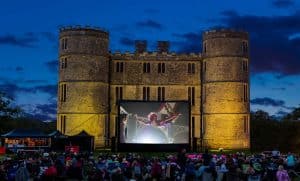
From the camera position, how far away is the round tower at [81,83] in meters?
60.5

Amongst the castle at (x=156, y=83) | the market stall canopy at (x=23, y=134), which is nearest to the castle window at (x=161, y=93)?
the castle at (x=156, y=83)

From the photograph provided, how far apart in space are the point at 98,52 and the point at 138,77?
5.00 metres

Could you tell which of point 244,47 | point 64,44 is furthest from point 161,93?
point 64,44

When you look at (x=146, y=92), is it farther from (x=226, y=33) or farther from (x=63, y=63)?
(x=226, y=33)

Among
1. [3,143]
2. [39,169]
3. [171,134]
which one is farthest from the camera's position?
[171,134]

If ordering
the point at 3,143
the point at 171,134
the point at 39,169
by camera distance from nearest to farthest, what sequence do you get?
the point at 39,169 → the point at 3,143 → the point at 171,134

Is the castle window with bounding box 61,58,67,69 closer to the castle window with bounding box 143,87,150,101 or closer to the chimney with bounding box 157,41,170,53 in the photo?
the castle window with bounding box 143,87,150,101

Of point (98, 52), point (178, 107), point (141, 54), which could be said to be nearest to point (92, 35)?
point (98, 52)

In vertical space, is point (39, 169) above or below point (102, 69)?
below

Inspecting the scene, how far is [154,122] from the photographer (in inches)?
2121

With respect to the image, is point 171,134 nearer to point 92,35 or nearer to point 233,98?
point 233,98

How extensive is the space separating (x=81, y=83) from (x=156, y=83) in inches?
308

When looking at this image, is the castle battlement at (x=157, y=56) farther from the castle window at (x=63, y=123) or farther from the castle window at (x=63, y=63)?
the castle window at (x=63, y=123)

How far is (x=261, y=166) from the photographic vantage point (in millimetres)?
26891
